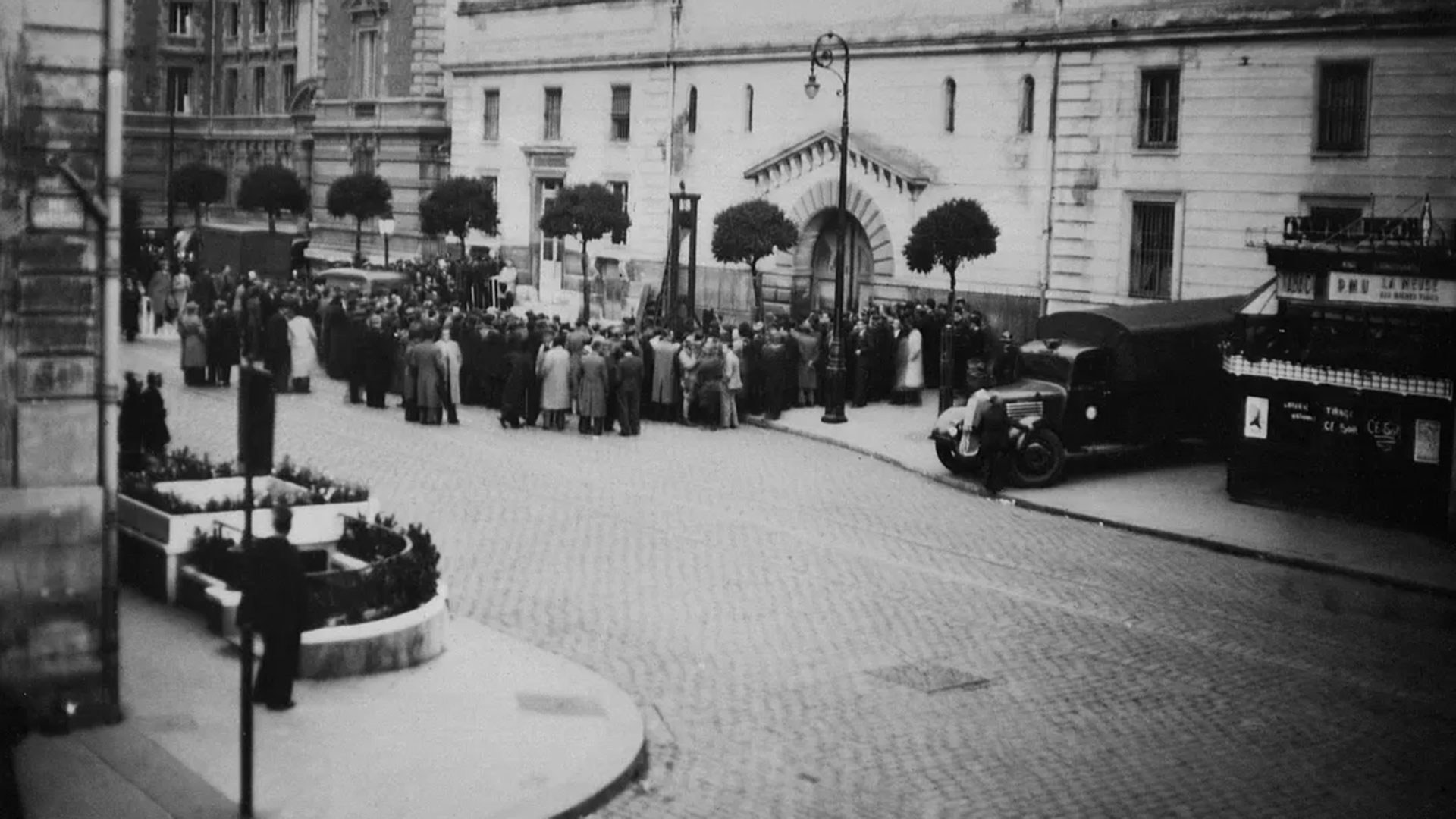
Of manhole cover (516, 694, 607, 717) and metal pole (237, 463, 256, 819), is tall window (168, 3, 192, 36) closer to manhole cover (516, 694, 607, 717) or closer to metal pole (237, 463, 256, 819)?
manhole cover (516, 694, 607, 717)

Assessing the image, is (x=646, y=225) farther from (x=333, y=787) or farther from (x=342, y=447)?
(x=333, y=787)

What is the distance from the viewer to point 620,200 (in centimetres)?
4672

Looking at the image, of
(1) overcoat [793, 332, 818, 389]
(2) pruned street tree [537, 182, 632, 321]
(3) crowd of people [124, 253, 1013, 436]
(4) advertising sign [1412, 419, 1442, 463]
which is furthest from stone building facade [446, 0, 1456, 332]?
(1) overcoat [793, 332, 818, 389]

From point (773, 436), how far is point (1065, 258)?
11435 mm

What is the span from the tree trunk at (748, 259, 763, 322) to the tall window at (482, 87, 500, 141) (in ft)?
48.7

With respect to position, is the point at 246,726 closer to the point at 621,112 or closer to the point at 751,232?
the point at 751,232

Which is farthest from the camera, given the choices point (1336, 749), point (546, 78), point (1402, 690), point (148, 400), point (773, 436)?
point (546, 78)

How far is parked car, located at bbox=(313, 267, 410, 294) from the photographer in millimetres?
44969

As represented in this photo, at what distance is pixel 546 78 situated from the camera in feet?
180

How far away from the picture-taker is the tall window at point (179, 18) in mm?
78562

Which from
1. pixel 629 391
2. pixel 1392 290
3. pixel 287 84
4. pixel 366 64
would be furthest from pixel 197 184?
pixel 1392 290

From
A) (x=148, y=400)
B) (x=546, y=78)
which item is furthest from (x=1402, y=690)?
(x=546, y=78)

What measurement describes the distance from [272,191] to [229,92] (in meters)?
16.9

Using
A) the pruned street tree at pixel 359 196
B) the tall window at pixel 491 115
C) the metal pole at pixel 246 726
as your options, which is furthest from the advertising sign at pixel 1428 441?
the pruned street tree at pixel 359 196
